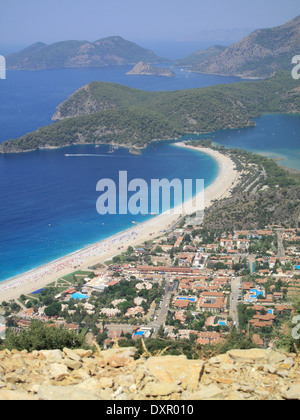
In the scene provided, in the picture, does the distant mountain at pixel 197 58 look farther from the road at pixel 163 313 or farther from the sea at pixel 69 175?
the road at pixel 163 313

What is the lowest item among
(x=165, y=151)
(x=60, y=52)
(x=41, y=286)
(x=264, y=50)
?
(x=41, y=286)

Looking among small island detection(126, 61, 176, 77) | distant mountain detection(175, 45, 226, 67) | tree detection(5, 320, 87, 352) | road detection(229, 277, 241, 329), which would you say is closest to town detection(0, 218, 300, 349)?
road detection(229, 277, 241, 329)

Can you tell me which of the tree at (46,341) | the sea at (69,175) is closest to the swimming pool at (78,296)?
the sea at (69,175)

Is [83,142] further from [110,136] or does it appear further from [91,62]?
[91,62]

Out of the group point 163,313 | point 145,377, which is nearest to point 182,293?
point 163,313

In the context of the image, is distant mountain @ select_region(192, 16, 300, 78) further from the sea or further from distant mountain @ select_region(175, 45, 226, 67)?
the sea

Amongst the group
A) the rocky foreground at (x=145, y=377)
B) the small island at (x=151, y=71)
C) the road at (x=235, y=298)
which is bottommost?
the road at (x=235, y=298)

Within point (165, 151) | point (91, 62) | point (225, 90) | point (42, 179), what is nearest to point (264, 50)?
point (225, 90)
